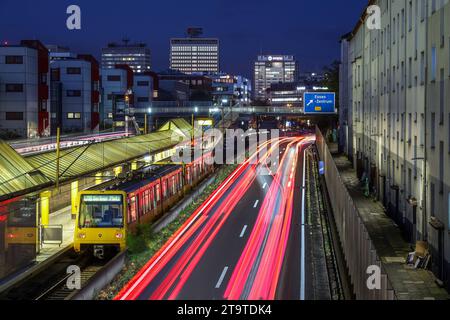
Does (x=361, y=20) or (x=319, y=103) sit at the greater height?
(x=361, y=20)

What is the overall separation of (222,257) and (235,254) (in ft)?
2.06

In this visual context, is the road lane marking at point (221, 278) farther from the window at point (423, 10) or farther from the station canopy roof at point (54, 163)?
the window at point (423, 10)

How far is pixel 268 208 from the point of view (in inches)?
1334

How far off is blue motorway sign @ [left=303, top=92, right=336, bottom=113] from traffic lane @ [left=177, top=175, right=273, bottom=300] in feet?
79.0

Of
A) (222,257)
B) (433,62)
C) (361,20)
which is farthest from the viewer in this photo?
(361,20)

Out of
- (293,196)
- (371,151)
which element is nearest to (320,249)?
(293,196)

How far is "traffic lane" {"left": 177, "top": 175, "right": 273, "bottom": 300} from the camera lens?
693 inches

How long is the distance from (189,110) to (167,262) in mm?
60721

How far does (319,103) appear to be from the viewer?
192 ft

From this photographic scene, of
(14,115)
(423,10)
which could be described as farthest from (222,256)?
(14,115)

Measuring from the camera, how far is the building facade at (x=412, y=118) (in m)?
18.9

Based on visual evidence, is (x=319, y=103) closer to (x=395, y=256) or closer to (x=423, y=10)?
(x=423, y=10)

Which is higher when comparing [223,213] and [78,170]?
[78,170]
